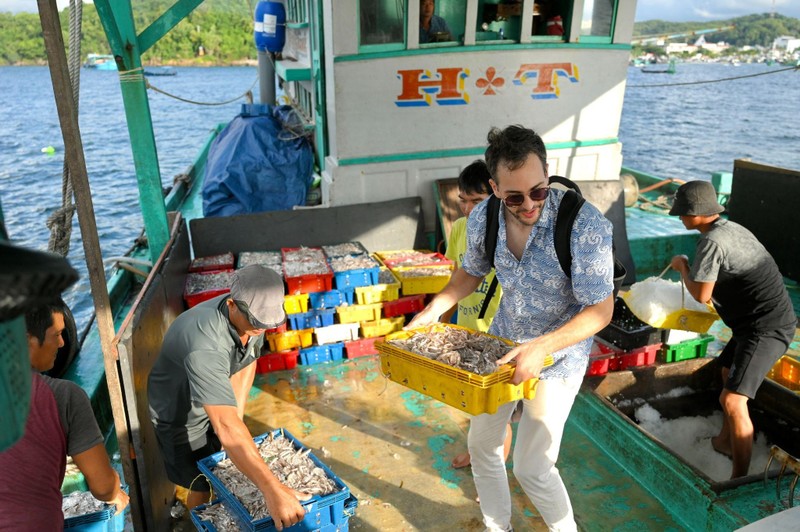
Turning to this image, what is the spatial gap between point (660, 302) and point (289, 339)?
12.0ft

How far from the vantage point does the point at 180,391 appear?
3582 millimetres

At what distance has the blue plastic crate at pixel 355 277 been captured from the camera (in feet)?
20.3

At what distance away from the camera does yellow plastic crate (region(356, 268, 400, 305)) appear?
6273 millimetres

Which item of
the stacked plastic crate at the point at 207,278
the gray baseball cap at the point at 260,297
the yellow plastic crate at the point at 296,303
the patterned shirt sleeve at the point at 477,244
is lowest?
the yellow plastic crate at the point at 296,303

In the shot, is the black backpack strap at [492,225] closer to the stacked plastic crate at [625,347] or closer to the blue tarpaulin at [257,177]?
the stacked plastic crate at [625,347]

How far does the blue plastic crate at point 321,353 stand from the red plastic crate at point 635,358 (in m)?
2.79

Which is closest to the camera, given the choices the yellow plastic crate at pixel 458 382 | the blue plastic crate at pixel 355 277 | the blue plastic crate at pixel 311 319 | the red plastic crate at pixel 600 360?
the yellow plastic crate at pixel 458 382

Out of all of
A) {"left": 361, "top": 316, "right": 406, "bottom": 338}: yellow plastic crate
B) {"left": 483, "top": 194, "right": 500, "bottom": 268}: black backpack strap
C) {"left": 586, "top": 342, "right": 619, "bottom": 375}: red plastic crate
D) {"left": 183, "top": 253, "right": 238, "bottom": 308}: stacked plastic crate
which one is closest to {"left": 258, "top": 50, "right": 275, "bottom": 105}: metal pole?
{"left": 183, "top": 253, "right": 238, "bottom": 308}: stacked plastic crate

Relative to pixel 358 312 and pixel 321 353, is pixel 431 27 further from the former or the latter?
pixel 321 353

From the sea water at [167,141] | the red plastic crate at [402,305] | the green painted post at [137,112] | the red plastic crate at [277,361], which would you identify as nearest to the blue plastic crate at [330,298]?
the red plastic crate at [402,305]

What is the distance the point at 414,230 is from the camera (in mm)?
7707

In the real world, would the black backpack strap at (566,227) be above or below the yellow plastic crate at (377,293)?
above

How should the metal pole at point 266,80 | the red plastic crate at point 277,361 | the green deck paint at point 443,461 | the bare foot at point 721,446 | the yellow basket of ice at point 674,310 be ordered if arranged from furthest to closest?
the metal pole at point 266,80, the red plastic crate at point 277,361, the yellow basket of ice at point 674,310, the bare foot at point 721,446, the green deck paint at point 443,461

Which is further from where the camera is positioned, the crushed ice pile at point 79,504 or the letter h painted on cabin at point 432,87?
the letter h painted on cabin at point 432,87
